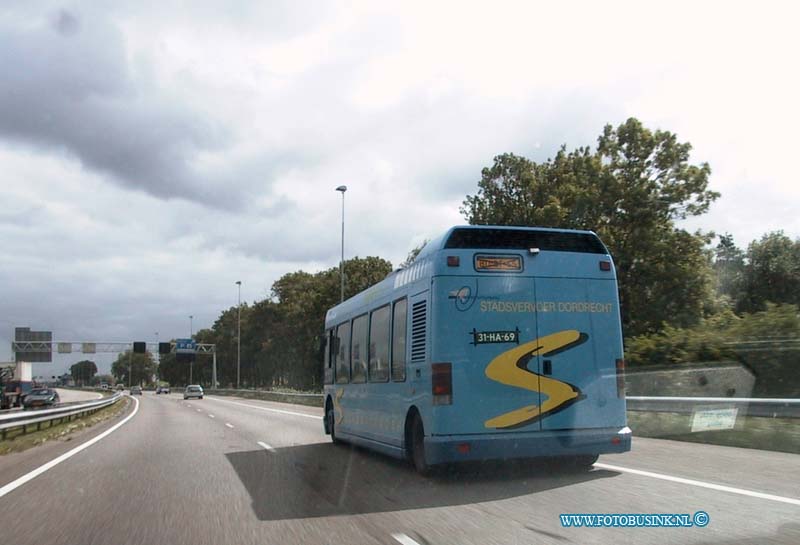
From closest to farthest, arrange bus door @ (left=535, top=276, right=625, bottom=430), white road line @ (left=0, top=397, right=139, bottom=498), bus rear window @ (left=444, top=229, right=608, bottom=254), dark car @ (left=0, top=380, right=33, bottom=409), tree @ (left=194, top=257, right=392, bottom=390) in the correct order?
bus door @ (left=535, top=276, right=625, bottom=430)
bus rear window @ (left=444, top=229, right=608, bottom=254)
white road line @ (left=0, top=397, right=139, bottom=498)
dark car @ (left=0, top=380, right=33, bottom=409)
tree @ (left=194, top=257, right=392, bottom=390)

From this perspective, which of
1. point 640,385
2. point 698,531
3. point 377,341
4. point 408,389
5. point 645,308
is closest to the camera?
point 698,531

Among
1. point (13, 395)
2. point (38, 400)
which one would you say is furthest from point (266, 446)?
point (13, 395)

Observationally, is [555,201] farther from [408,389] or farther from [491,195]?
[408,389]

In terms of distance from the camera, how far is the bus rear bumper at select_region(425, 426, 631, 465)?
8594 millimetres

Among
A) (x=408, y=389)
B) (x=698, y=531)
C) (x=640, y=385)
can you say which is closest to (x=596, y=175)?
(x=640, y=385)


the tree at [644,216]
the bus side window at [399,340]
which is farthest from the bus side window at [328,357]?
the tree at [644,216]

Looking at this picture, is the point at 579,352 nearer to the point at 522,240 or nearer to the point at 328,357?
the point at 522,240

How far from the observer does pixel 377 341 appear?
11.6 metres

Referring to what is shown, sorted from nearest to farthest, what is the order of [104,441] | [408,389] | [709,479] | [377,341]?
[709,479] < [408,389] < [377,341] < [104,441]

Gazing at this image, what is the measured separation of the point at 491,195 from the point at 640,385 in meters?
29.1

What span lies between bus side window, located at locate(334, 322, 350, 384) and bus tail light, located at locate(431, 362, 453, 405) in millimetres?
5048

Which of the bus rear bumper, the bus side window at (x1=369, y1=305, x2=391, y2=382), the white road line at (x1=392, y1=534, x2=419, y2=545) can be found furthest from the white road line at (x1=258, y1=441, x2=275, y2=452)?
the white road line at (x1=392, y1=534, x2=419, y2=545)

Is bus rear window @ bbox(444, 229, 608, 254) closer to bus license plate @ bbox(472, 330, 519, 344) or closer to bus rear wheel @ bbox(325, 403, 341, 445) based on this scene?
bus license plate @ bbox(472, 330, 519, 344)

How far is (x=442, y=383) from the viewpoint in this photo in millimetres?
8711
